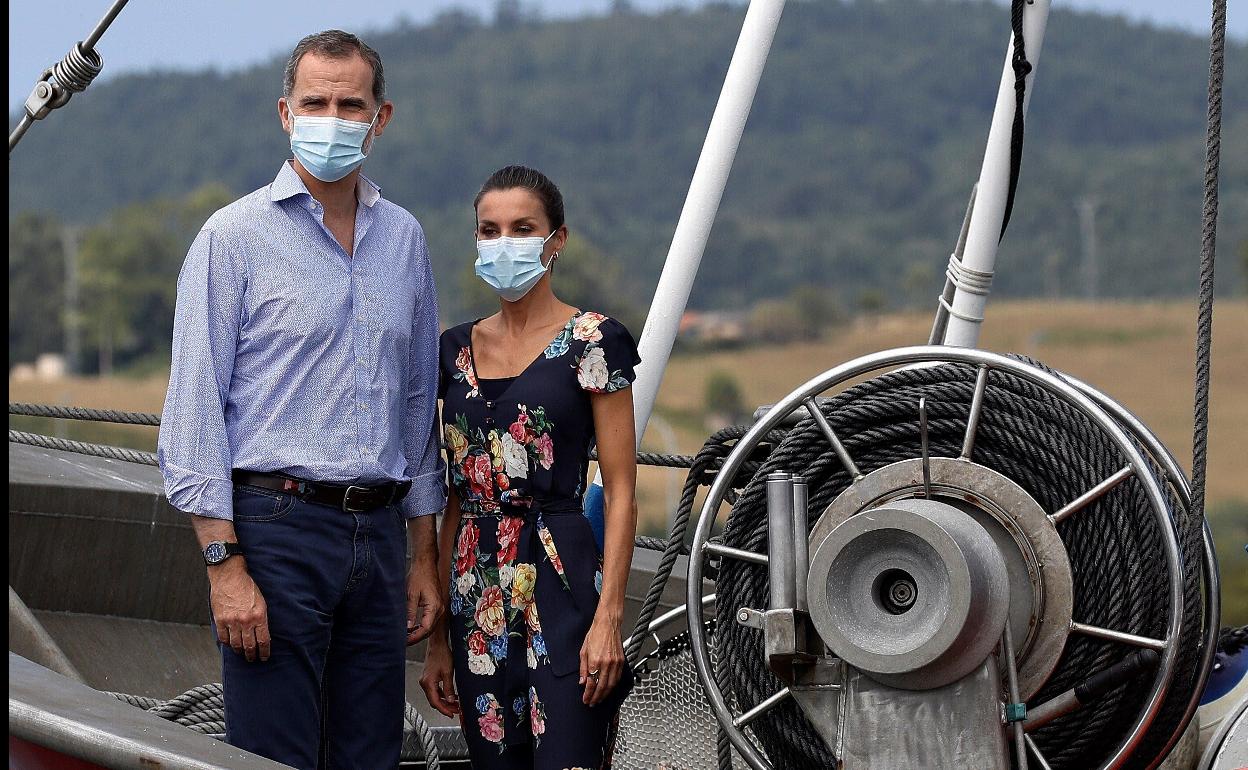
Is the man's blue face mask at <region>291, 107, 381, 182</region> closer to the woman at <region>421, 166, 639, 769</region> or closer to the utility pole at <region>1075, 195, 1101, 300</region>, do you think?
the woman at <region>421, 166, 639, 769</region>

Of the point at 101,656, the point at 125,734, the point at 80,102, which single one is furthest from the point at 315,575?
the point at 80,102

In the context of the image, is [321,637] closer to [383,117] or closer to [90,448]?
[383,117]

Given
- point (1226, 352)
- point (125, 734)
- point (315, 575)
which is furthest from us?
point (1226, 352)

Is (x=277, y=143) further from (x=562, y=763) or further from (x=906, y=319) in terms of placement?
(x=562, y=763)

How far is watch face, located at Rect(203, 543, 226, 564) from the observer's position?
8.75ft

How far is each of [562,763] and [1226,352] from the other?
83.3 metres

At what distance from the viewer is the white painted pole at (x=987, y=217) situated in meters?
3.76

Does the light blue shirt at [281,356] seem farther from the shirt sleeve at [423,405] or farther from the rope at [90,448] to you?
the rope at [90,448]

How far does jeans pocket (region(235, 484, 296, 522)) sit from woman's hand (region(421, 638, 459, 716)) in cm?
41

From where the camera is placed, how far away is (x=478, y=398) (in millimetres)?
2895

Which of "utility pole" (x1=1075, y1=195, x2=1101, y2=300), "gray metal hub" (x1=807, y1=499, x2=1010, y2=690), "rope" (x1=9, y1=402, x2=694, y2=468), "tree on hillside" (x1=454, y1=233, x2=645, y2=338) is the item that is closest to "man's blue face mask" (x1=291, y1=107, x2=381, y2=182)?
"gray metal hub" (x1=807, y1=499, x2=1010, y2=690)

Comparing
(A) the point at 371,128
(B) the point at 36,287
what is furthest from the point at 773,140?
(A) the point at 371,128

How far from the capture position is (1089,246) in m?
104

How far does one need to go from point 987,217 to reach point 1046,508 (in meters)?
1.09
